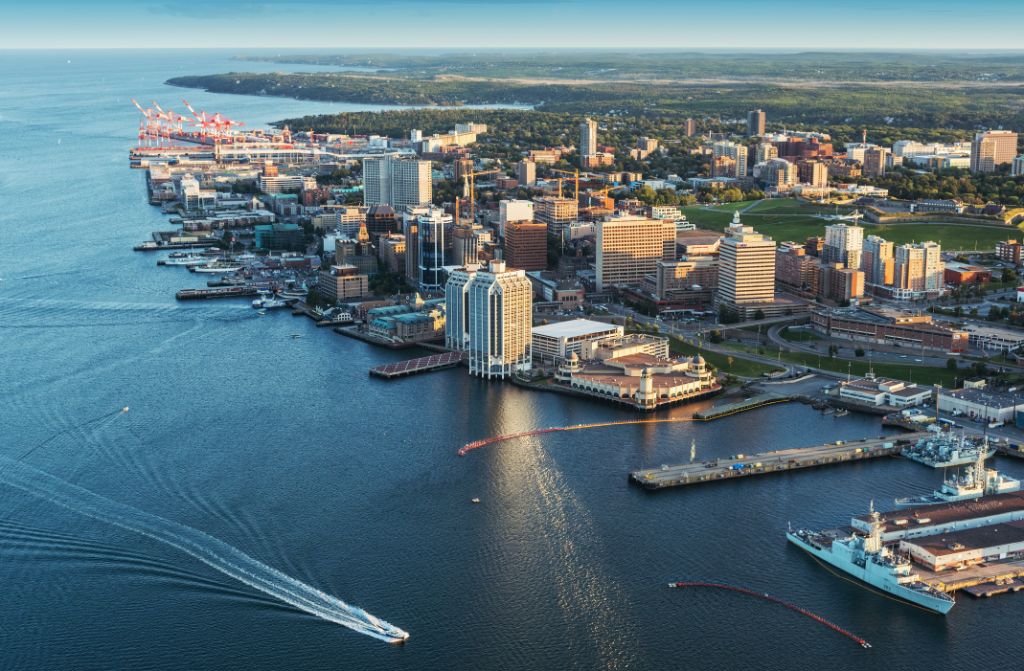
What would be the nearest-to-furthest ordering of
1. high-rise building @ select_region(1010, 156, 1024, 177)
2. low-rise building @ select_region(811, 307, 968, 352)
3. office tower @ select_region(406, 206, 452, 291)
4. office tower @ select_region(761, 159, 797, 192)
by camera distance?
low-rise building @ select_region(811, 307, 968, 352) < office tower @ select_region(406, 206, 452, 291) < office tower @ select_region(761, 159, 797, 192) < high-rise building @ select_region(1010, 156, 1024, 177)

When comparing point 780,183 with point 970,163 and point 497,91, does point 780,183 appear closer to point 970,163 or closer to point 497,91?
point 970,163

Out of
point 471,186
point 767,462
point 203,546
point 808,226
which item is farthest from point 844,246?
point 203,546

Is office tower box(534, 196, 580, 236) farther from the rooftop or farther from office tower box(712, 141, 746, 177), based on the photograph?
office tower box(712, 141, 746, 177)

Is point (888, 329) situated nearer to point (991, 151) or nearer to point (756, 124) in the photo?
point (991, 151)

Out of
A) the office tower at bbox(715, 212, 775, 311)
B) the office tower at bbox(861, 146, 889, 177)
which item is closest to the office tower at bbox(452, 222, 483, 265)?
the office tower at bbox(715, 212, 775, 311)

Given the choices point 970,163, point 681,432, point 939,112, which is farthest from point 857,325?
point 939,112
